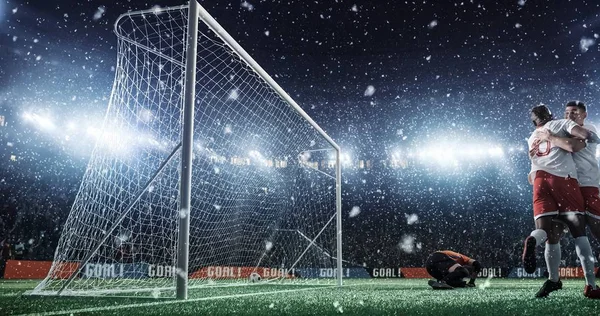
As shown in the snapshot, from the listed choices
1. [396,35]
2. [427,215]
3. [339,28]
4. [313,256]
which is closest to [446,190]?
[427,215]

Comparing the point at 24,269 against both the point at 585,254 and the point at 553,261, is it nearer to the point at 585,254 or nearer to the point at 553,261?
the point at 553,261

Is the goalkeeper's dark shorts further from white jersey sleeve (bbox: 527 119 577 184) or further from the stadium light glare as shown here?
the stadium light glare

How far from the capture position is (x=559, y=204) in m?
4.02

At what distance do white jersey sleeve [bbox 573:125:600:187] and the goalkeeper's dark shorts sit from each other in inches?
101

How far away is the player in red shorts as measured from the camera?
4051 mm

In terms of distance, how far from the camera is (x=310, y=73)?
22812mm

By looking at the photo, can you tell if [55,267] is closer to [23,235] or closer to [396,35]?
[23,235]

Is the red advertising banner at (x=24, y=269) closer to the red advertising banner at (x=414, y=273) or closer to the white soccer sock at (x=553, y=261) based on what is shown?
the red advertising banner at (x=414, y=273)

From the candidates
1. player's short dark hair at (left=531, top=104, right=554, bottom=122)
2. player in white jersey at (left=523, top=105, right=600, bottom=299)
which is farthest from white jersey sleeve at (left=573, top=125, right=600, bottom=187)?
player's short dark hair at (left=531, top=104, right=554, bottom=122)

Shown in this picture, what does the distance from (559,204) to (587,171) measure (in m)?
0.46

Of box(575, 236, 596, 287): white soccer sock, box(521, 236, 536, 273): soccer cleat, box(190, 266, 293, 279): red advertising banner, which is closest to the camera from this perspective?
box(521, 236, 536, 273): soccer cleat

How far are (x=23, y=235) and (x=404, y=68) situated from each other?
16062 mm

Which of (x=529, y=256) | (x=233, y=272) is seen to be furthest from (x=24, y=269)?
(x=529, y=256)

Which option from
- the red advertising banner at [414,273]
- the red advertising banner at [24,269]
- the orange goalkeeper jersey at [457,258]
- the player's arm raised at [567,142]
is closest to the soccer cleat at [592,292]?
the player's arm raised at [567,142]
